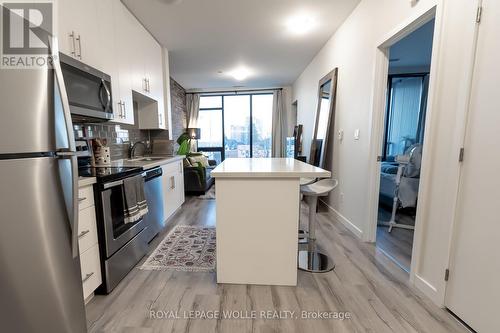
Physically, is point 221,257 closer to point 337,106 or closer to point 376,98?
point 376,98

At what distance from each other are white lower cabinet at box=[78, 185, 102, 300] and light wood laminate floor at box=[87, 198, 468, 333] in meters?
0.17

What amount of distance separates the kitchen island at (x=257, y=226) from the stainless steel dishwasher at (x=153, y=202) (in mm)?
1020

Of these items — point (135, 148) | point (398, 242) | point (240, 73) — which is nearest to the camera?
point (398, 242)

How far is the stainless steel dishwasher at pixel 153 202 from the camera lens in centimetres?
234

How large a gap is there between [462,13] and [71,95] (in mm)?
2749

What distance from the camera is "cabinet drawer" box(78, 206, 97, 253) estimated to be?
1.46 m

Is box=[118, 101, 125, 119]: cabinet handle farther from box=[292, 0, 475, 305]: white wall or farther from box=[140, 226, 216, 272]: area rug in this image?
box=[292, 0, 475, 305]: white wall

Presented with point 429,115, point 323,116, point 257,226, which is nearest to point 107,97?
point 257,226

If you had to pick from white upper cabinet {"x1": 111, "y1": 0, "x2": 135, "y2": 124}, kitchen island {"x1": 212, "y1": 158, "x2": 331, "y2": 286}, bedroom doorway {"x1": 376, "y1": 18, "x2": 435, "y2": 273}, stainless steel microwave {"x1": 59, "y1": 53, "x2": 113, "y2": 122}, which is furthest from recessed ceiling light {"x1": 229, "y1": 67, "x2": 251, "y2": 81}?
kitchen island {"x1": 212, "y1": 158, "x2": 331, "y2": 286}

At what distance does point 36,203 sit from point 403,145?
600 centimetres

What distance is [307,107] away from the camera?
4910 millimetres

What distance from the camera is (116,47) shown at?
2.41m

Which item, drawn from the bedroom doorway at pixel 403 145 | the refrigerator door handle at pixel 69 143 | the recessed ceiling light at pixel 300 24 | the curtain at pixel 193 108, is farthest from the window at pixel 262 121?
the refrigerator door handle at pixel 69 143

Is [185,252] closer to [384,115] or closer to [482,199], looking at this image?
[482,199]
